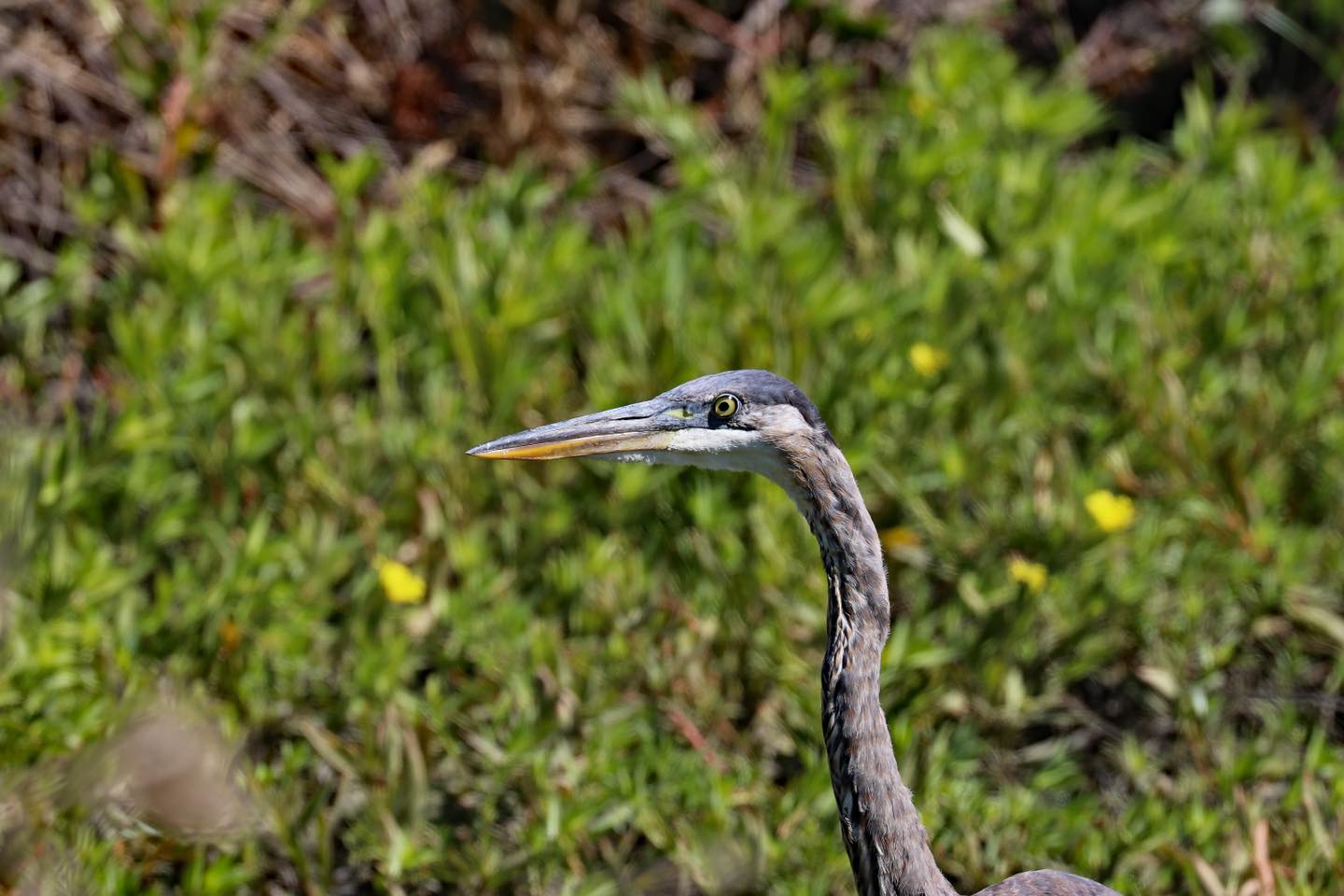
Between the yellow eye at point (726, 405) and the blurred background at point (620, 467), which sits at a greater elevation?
the yellow eye at point (726, 405)

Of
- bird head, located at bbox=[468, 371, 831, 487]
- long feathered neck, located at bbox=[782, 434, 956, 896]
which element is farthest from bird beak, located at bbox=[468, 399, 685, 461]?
long feathered neck, located at bbox=[782, 434, 956, 896]

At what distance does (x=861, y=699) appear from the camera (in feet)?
8.27

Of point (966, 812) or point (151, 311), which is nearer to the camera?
point (966, 812)

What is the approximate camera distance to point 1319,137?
579 cm

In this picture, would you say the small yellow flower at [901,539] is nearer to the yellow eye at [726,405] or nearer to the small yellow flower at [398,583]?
the small yellow flower at [398,583]

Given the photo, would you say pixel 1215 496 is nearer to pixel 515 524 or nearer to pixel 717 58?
pixel 515 524

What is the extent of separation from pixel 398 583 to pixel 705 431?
3.86 feet

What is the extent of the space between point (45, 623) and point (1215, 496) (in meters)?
2.94

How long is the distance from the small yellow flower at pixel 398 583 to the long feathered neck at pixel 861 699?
4.26 feet

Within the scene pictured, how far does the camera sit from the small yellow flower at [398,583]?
3.52 m

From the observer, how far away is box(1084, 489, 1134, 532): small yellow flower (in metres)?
3.76

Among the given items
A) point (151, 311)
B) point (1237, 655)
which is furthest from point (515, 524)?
point (1237, 655)

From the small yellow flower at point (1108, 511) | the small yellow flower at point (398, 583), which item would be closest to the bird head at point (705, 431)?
the small yellow flower at point (398, 583)

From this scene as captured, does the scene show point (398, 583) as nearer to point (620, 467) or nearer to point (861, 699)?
point (620, 467)
